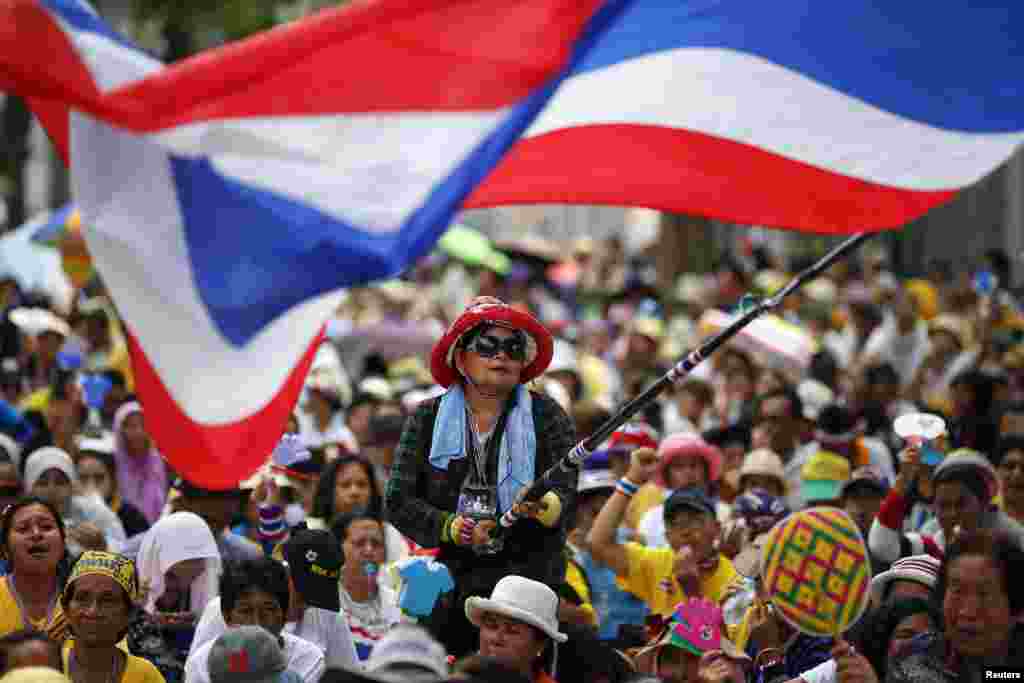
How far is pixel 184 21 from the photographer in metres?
30.7

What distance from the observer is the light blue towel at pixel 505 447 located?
8094 mm

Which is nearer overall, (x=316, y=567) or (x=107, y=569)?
(x=107, y=569)

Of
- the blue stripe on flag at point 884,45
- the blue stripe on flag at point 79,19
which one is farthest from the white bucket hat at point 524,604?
the blue stripe on flag at point 79,19

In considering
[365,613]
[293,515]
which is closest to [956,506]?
[365,613]

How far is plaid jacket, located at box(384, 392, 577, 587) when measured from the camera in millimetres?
8070

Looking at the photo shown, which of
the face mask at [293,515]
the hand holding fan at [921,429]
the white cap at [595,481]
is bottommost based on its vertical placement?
the face mask at [293,515]

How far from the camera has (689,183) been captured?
26.8 feet

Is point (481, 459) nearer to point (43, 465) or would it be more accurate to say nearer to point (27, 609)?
point (27, 609)

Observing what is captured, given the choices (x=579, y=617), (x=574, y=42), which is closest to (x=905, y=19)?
(x=574, y=42)

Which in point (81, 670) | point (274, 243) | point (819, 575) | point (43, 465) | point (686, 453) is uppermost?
point (274, 243)

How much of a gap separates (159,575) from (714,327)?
26.5 ft

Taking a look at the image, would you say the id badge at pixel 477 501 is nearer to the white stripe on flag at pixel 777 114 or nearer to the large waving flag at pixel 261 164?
the large waving flag at pixel 261 164

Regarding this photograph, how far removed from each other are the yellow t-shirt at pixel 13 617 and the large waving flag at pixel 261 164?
198 centimetres

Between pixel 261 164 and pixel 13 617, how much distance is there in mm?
2769
